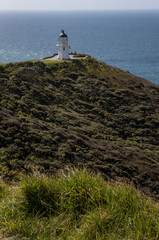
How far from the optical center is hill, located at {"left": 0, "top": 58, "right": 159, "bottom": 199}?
704 inches

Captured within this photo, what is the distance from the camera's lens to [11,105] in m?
25.7

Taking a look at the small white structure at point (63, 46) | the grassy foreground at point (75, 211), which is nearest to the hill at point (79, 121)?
the small white structure at point (63, 46)

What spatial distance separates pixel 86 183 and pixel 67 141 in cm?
1413

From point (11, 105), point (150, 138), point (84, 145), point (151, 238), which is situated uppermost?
point (151, 238)

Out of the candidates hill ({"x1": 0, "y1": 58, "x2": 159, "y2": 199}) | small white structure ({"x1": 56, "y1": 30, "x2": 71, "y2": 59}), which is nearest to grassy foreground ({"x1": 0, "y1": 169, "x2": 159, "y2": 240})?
hill ({"x1": 0, "y1": 58, "x2": 159, "y2": 199})

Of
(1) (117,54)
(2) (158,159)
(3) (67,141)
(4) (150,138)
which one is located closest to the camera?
(3) (67,141)

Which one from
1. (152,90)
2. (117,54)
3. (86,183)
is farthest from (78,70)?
(117,54)

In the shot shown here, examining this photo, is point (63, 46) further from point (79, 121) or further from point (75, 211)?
point (75, 211)

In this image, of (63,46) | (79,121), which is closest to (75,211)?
(79,121)

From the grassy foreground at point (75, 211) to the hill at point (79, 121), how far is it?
588cm

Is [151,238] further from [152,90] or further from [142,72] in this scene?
[142,72]

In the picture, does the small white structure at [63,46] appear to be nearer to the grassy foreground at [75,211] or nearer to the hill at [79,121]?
the hill at [79,121]

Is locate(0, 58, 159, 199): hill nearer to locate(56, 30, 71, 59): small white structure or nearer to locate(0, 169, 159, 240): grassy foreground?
locate(56, 30, 71, 59): small white structure

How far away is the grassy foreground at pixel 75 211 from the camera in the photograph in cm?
A: 541
